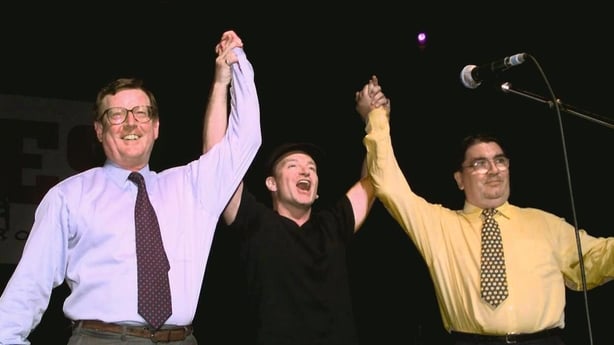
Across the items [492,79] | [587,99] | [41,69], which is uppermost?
[41,69]

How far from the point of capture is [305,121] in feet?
14.4

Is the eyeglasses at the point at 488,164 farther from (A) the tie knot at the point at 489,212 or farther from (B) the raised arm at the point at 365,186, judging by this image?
(B) the raised arm at the point at 365,186

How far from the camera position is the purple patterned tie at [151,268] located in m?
2.26

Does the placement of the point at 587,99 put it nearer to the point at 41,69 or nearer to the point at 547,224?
the point at 547,224

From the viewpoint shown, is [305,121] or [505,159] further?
[305,121]

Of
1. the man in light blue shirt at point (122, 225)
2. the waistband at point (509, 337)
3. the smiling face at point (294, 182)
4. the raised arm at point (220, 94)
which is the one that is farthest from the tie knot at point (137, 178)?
the waistband at point (509, 337)

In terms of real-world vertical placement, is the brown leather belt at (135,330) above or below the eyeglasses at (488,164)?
below

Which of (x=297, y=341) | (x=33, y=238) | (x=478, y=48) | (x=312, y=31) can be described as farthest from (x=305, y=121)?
(x=33, y=238)

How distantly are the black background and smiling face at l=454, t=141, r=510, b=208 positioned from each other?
133 cm

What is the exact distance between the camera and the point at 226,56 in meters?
2.70

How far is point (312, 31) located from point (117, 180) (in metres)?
2.13

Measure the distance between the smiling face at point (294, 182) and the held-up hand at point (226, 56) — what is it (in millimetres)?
477

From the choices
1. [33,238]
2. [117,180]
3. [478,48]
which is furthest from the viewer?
[478,48]

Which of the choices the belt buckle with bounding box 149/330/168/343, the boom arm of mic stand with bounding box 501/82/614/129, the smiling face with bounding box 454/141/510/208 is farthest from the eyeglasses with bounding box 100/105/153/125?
the smiling face with bounding box 454/141/510/208
